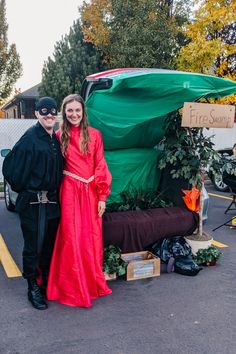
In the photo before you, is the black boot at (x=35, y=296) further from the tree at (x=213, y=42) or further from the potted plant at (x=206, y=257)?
the tree at (x=213, y=42)

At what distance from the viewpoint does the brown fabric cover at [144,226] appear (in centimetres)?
424

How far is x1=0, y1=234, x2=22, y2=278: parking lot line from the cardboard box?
126 centimetres

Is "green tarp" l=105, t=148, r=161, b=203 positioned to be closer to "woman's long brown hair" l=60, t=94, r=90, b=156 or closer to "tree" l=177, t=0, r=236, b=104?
"woman's long brown hair" l=60, t=94, r=90, b=156

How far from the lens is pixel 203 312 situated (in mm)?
3391

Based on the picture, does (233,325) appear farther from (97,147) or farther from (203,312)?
(97,147)

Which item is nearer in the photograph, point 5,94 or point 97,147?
point 97,147

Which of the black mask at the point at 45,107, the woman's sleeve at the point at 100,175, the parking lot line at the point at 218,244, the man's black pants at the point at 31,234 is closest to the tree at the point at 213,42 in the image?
the parking lot line at the point at 218,244

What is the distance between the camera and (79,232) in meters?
3.50

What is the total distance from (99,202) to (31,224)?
0.69 metres

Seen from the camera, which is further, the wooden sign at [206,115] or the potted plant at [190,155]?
the potted plant at [190,155]

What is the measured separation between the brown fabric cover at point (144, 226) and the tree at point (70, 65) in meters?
12.1

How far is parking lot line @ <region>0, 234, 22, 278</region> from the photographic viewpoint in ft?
14.0

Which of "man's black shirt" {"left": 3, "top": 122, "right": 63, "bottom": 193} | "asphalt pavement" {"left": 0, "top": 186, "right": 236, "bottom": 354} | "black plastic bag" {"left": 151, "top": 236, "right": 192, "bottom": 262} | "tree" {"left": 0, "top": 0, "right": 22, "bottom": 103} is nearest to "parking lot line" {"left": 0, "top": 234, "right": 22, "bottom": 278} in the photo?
"asphalt pavement" {"left": 0, "top": 186, "right": 236, "bottom": 354}

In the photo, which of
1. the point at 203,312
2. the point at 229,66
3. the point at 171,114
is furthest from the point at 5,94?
the point at 203,312
